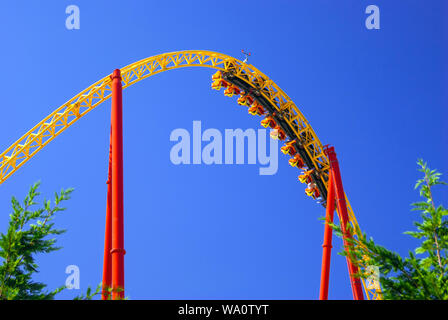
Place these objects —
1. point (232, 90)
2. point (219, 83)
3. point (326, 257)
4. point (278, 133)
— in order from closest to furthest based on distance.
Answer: point (326, 257) → point (219, 83) → point (232, 90) → point (278, 133)

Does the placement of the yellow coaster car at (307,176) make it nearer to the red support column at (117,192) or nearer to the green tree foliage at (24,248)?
the red support column at (117,192)

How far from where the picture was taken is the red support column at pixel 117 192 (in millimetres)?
13492

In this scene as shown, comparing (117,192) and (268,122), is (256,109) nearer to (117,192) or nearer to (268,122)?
(268,122)

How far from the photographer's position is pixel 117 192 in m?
14.5

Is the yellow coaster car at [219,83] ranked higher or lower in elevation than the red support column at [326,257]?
higher

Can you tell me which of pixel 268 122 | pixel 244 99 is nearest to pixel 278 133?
pixel 268 122

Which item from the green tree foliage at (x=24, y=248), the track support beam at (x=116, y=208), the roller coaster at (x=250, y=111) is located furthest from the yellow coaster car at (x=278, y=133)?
the green tree foliage at (x=24, y=248)

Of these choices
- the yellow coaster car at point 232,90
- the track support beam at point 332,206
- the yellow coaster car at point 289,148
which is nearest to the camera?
the track support beam at point 332,206

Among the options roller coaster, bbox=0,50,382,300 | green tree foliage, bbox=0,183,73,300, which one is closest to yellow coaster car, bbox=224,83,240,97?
roller coaster, bbox=0,50,382,300

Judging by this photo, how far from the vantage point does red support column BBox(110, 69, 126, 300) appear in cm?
1349

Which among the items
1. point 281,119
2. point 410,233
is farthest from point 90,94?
point 410,233

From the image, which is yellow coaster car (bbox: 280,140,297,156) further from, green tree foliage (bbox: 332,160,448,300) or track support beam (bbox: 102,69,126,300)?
green tree foliage (bbox: 332,160,448,300)

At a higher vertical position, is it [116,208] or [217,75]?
[217,75]
